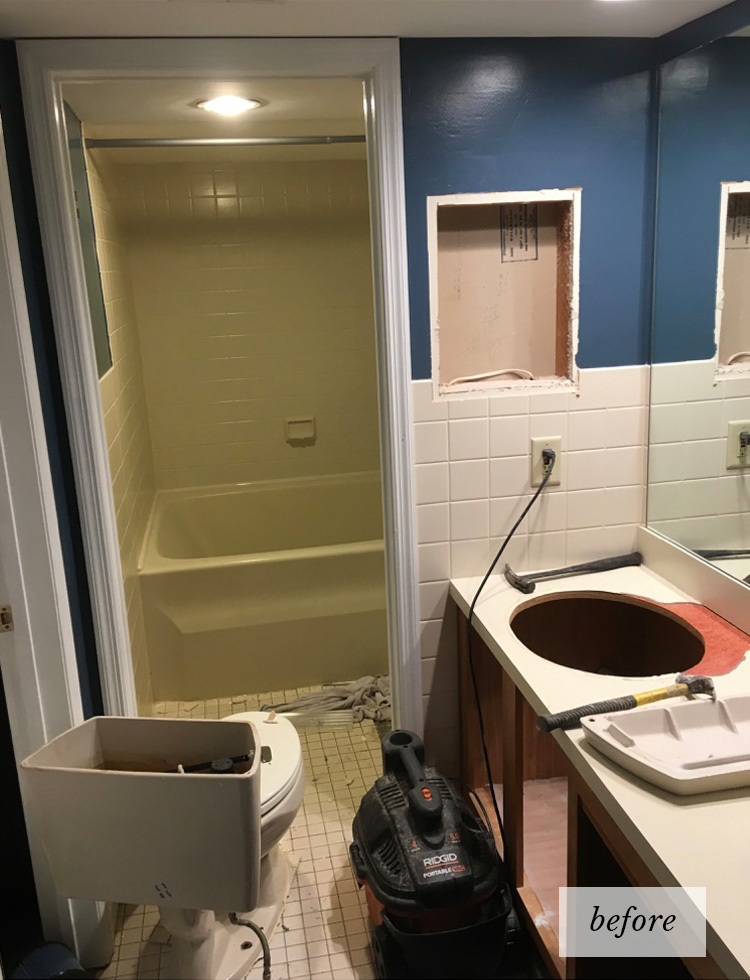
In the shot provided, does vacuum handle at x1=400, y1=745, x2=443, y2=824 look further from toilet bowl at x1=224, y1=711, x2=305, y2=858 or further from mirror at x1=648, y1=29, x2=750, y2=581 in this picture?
mirror at x1=648, y1=29, x2=750, y2=581

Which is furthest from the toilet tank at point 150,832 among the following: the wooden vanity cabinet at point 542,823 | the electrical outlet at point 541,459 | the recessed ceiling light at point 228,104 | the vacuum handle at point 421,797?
the recessed ceiling light at point 228,104

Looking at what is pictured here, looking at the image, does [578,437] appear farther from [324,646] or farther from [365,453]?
[365,453]

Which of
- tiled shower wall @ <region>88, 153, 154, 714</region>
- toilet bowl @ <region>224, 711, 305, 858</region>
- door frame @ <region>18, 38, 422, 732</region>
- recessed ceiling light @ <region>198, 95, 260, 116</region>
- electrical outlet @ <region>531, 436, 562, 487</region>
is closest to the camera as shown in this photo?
door frame @ <region>18, 38, 422, 732</region>

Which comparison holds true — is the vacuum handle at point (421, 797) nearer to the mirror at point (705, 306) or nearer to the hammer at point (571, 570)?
the hammer at point (571, 570)

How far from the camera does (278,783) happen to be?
1794mm

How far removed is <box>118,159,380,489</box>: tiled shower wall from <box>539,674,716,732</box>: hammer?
2.54 metres

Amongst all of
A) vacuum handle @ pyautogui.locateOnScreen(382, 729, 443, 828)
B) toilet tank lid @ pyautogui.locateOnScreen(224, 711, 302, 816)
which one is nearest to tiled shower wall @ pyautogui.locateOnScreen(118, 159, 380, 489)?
toilet tank lid @ pyautogui.locateOnScreen(224, 711, 302, 816)

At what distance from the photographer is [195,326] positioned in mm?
3549

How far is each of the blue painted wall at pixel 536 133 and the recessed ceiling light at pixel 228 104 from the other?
1.99 ft

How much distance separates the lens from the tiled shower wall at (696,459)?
1806mm

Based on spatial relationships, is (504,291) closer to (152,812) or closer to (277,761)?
(277,761)

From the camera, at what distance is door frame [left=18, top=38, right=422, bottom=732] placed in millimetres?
1639

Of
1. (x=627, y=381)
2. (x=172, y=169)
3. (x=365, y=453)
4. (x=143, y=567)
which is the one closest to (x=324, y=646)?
(x=143, y=567)

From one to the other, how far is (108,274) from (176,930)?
209 cm
